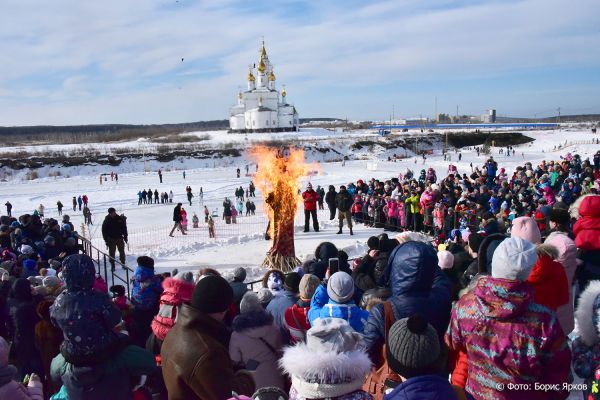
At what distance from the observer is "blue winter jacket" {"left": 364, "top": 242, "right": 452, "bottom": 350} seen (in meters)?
3.44

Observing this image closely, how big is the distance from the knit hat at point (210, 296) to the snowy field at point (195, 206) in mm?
8560

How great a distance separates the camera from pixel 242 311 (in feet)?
12.6

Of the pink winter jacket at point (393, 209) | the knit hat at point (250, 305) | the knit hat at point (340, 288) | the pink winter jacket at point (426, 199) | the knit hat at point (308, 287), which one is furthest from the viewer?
the pink winter jacket at point (393, 209)

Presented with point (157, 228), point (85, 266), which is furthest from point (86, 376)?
point (157, 228)

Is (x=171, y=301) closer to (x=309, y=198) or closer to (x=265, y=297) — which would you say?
(x=265, y=297)

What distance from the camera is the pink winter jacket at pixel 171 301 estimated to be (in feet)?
12.6

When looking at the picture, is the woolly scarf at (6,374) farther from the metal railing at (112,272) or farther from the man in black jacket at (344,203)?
the man in black jacket at (344,203)

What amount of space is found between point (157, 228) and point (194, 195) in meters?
13.1

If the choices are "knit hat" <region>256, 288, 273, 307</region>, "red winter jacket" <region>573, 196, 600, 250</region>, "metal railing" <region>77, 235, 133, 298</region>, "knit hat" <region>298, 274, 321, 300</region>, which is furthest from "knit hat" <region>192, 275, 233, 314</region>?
"metal railing" <region>77, 235, 133, 298</region>

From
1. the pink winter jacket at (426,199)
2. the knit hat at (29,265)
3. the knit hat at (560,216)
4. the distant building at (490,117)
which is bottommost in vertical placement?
the pink winter jacket at (426,199)

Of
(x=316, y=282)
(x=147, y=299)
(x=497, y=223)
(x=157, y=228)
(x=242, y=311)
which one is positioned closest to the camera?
(x=242, y=311)

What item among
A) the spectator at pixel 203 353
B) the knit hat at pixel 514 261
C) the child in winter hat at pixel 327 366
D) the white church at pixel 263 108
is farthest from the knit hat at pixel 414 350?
the white church at pixel 263 108

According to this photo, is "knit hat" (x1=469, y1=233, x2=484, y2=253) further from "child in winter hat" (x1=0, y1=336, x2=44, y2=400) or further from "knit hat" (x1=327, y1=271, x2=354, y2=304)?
"child in winter hat" (x1=0, y1=336, x2=44, y2=400)

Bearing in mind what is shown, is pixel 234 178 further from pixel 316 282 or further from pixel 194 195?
pixel 316 282
